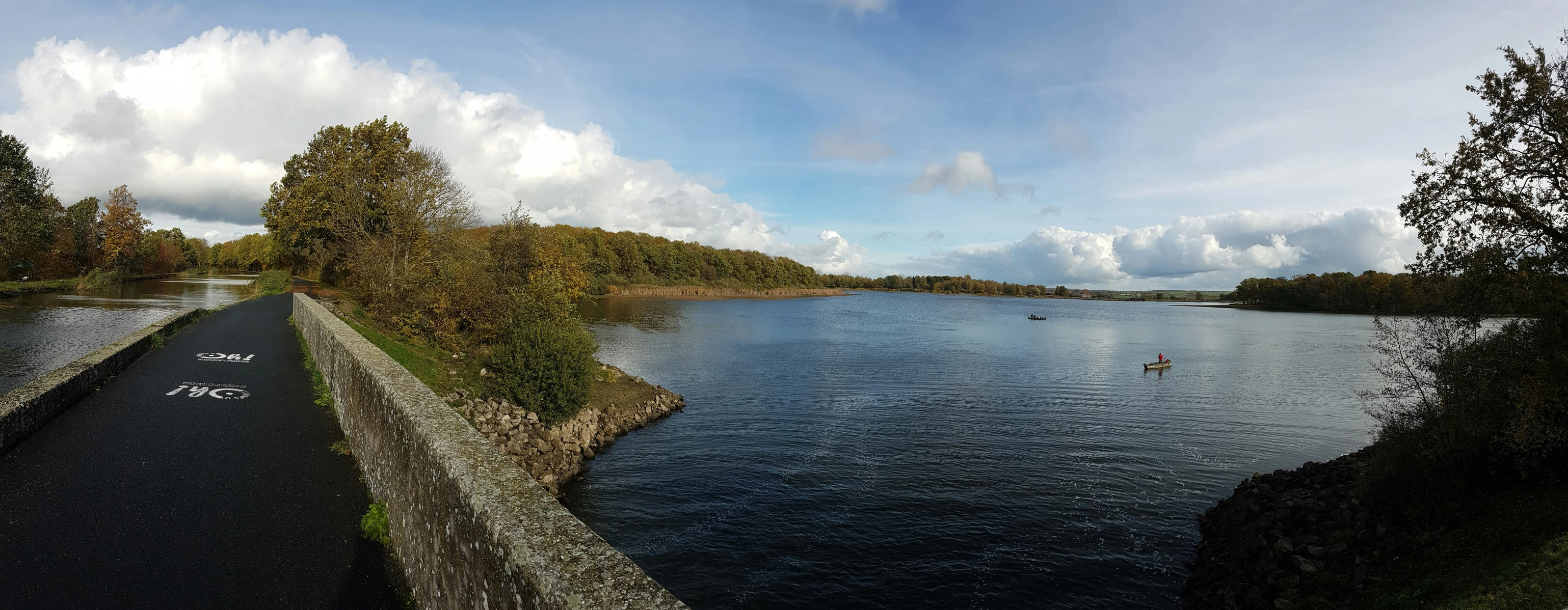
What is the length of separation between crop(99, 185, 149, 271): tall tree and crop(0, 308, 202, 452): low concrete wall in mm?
77294

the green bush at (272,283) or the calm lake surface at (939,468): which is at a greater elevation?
the green bush at (272,283)

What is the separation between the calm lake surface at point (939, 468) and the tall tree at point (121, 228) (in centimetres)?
6585

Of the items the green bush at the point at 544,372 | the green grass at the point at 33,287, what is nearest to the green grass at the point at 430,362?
the green bush at the point at 544,372

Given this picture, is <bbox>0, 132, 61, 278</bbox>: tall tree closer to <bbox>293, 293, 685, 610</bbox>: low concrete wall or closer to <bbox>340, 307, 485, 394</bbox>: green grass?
<bbox>340, 307, 485, 394</bbox>: green grass

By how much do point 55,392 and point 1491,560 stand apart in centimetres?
2322

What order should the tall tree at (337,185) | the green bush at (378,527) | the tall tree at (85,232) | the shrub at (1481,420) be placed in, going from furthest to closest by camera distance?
the tall tree at (85,232)
the tall tree at (337,185)
the shrub at (1481,420)
the green bush at (378,527)

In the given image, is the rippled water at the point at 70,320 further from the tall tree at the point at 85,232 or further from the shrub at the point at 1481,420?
the shrub at the point at 1481,420

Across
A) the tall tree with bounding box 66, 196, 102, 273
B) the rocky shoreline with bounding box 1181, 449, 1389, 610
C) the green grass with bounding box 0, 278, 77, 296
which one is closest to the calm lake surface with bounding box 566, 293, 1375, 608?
the rocky shoreline with bounding box 1181, 449, 1389, 610

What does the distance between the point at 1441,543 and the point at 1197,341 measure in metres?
59.0

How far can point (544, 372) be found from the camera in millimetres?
19891

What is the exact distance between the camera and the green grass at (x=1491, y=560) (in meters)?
8.48

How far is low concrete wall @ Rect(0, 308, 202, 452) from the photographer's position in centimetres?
900

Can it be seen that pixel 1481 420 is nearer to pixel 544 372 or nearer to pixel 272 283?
pixel 544 372

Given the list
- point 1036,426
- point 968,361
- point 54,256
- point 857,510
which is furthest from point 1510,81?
point 54,256
